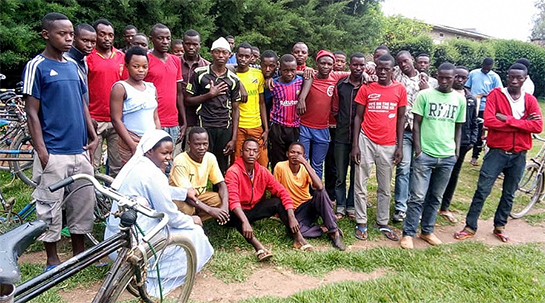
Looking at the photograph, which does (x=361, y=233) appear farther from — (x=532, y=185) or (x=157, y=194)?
(x=532, y=185)

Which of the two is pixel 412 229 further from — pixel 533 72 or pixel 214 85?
pixel 533 72

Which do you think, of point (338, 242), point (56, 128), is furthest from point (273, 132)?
point (56, 128)

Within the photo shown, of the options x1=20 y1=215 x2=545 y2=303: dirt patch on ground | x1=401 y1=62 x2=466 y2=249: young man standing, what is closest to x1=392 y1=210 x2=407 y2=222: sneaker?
x1=401 y1=62 x2=466 y2=249: young man standing

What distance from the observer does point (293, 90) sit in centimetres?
489

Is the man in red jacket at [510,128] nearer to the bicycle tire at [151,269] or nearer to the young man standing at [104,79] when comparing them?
the bicycle tire at [151,269]

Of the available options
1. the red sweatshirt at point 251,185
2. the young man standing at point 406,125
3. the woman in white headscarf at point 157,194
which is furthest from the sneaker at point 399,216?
the woman in white headscarf at point 157,194

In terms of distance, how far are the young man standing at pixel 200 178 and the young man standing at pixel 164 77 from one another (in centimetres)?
56

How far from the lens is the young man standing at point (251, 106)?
4824 millimetres

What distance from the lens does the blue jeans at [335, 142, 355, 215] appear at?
499cm

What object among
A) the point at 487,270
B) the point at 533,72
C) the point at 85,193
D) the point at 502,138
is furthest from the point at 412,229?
the point at 533,72

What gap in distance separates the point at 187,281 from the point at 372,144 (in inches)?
103

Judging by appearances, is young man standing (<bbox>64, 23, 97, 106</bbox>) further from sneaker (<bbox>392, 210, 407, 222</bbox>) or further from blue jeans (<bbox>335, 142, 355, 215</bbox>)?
sneaker (<bbox>392, 210, 407, 222</bbox>)

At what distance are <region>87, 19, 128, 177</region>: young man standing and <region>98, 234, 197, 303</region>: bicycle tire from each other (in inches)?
63.3

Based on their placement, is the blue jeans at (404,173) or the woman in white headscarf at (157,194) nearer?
the woman in white headscarf at (157,194)
